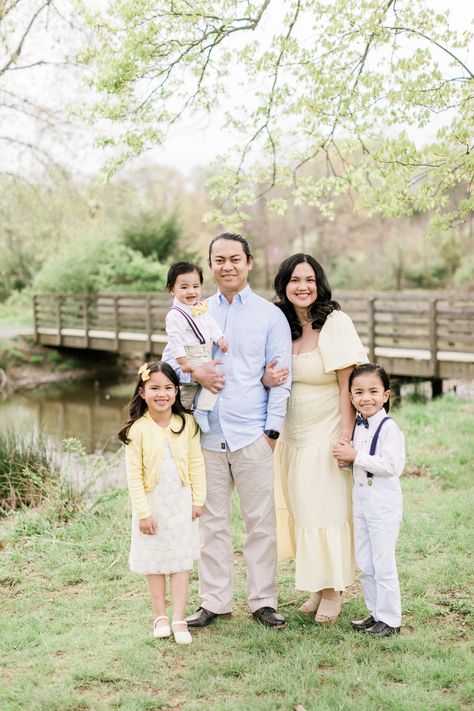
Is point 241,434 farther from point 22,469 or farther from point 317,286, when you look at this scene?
point 22,469

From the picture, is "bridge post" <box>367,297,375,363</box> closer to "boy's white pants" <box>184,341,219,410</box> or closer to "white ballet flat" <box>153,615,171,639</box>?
"boy's white pants" <box>184,341,219,410</box>

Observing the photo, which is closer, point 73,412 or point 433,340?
point 433,340

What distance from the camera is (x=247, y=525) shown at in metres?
3.95

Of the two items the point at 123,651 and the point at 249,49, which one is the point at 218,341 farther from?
the point at 249,49

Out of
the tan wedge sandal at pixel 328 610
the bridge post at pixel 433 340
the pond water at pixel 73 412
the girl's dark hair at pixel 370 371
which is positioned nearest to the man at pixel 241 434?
the tan wedge sandal at pixel 328 610

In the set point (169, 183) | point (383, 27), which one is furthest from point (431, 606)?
point (169, 183)

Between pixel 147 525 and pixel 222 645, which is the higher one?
pixel 147 525

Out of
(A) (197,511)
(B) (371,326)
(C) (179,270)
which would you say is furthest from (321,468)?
(B) (371,326)

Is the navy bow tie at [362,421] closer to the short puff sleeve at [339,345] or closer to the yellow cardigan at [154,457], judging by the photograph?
the short puff sleeve at [339,345]

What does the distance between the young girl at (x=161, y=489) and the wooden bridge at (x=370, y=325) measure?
931 centimetres

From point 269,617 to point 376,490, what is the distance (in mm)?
904

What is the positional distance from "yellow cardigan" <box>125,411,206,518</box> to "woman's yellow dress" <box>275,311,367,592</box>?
1.65 ft

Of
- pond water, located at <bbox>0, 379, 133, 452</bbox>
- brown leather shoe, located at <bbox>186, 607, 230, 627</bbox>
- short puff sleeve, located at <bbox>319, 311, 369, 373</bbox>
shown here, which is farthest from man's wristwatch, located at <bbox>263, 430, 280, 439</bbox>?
pond water, located at <bbox>0, 379, 133, 452</bbox>

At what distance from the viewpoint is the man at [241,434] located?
3.80 metres
